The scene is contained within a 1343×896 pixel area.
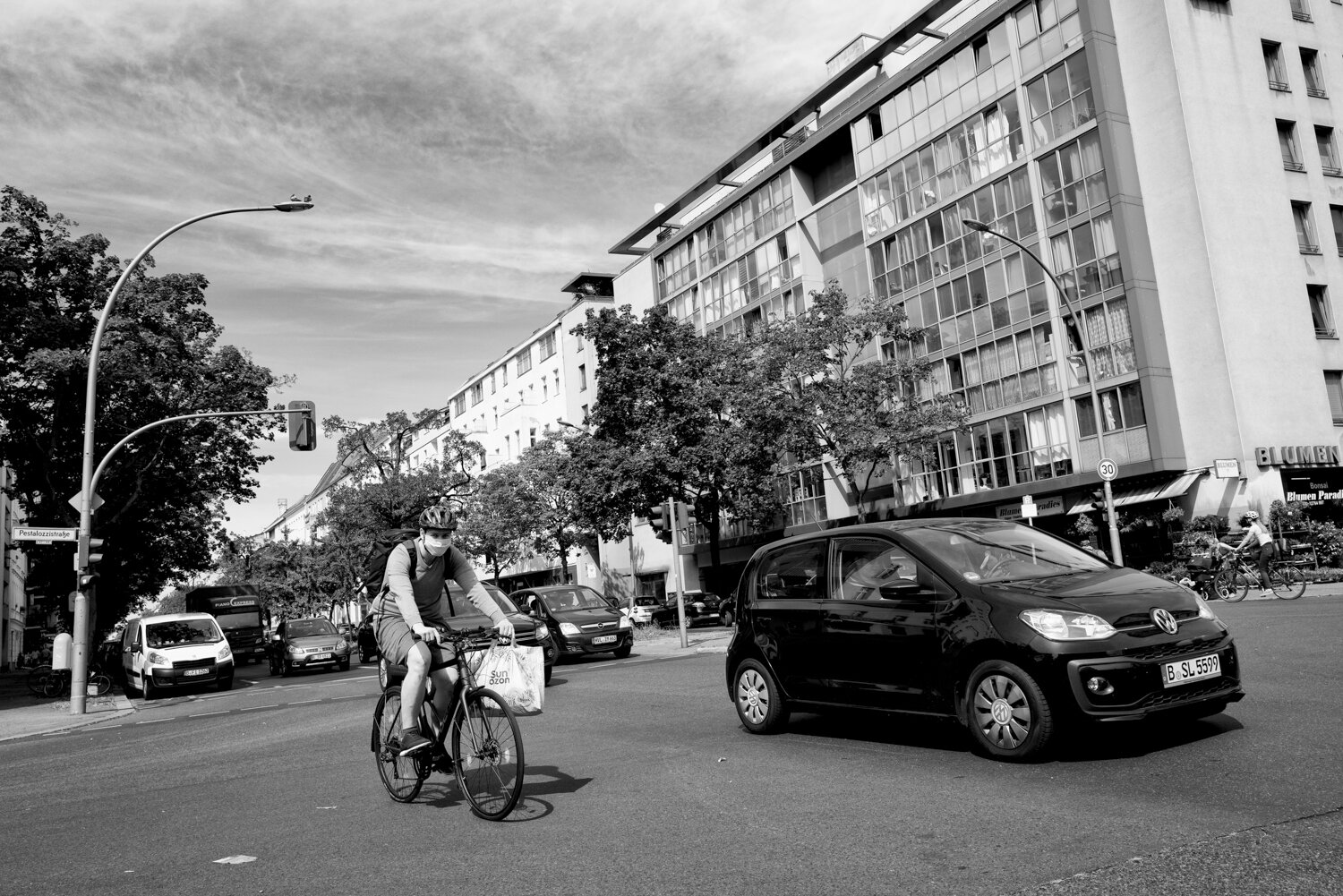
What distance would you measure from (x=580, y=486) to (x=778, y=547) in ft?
92.6

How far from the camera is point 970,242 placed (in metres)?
38.6

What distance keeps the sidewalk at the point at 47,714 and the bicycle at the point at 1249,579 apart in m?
20.3

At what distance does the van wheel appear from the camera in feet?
27.4

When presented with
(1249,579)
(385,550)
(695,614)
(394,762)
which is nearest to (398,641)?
(385,550)

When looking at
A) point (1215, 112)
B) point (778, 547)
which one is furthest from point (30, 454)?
point (1215, 112)

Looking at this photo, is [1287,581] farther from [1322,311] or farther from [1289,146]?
[1289,146]

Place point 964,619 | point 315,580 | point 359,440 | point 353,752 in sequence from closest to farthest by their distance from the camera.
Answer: point 964,619, point 353,752, point 359,440, point 315,580

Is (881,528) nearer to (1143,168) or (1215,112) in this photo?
(1143,168)

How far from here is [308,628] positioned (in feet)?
103

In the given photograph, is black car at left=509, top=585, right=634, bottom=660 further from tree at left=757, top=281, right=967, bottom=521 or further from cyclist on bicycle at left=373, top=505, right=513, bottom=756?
cyclist on bicycle at left=373, top=505, right=513, bottom=756

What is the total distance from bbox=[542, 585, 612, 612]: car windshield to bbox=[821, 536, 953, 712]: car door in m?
14.2

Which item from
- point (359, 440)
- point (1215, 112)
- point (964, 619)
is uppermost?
point (1215, 112)

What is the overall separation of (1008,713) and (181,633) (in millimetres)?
22974

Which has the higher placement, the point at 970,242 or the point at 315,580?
the point at 970,242
